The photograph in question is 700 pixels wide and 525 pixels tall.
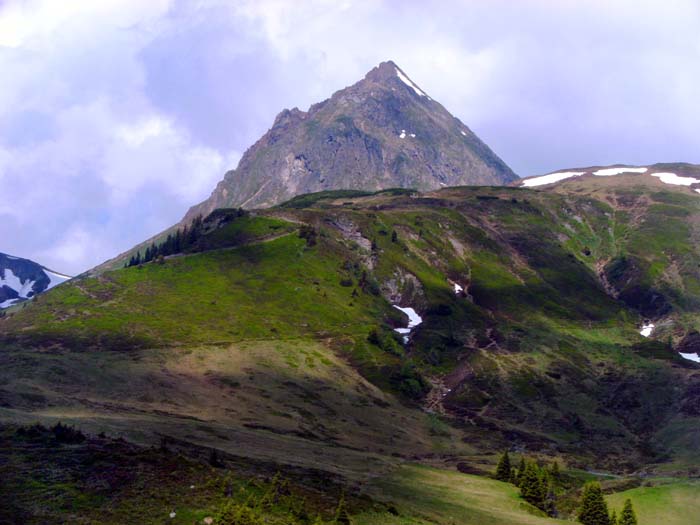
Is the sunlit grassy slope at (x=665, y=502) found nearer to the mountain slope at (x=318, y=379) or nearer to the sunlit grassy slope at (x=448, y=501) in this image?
the sunlit grassy slope at (x=448, y=501)

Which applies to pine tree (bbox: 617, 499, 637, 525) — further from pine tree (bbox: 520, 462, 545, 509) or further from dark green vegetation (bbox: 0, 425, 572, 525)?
pine tree (bbox: 520, 462, 545, 509)

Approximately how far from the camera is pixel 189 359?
464 feet

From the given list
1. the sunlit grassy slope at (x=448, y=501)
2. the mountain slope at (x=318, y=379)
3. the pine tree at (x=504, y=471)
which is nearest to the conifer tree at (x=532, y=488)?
the sunlit grassy slope at (x=448, y=501)

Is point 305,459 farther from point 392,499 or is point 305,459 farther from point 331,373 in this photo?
point 331,373

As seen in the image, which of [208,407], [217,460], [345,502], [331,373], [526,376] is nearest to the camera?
[345,502]

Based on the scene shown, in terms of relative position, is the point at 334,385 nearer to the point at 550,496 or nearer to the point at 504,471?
the point at 504,471

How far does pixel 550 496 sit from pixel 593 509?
826 cm

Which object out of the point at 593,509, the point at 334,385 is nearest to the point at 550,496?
the point at 593,509

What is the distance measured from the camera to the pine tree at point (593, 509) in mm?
72938

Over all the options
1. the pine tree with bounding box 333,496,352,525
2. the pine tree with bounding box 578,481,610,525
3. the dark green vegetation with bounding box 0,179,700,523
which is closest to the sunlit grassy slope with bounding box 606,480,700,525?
the pine tree with bounding box 578,481,610,525

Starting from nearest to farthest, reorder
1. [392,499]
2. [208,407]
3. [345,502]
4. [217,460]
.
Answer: [345,502] < [217,460] < [392,499] < [208,407]

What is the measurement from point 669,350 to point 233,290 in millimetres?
123599

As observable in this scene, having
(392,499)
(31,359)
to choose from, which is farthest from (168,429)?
(31,359)

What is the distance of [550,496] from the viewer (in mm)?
81562
